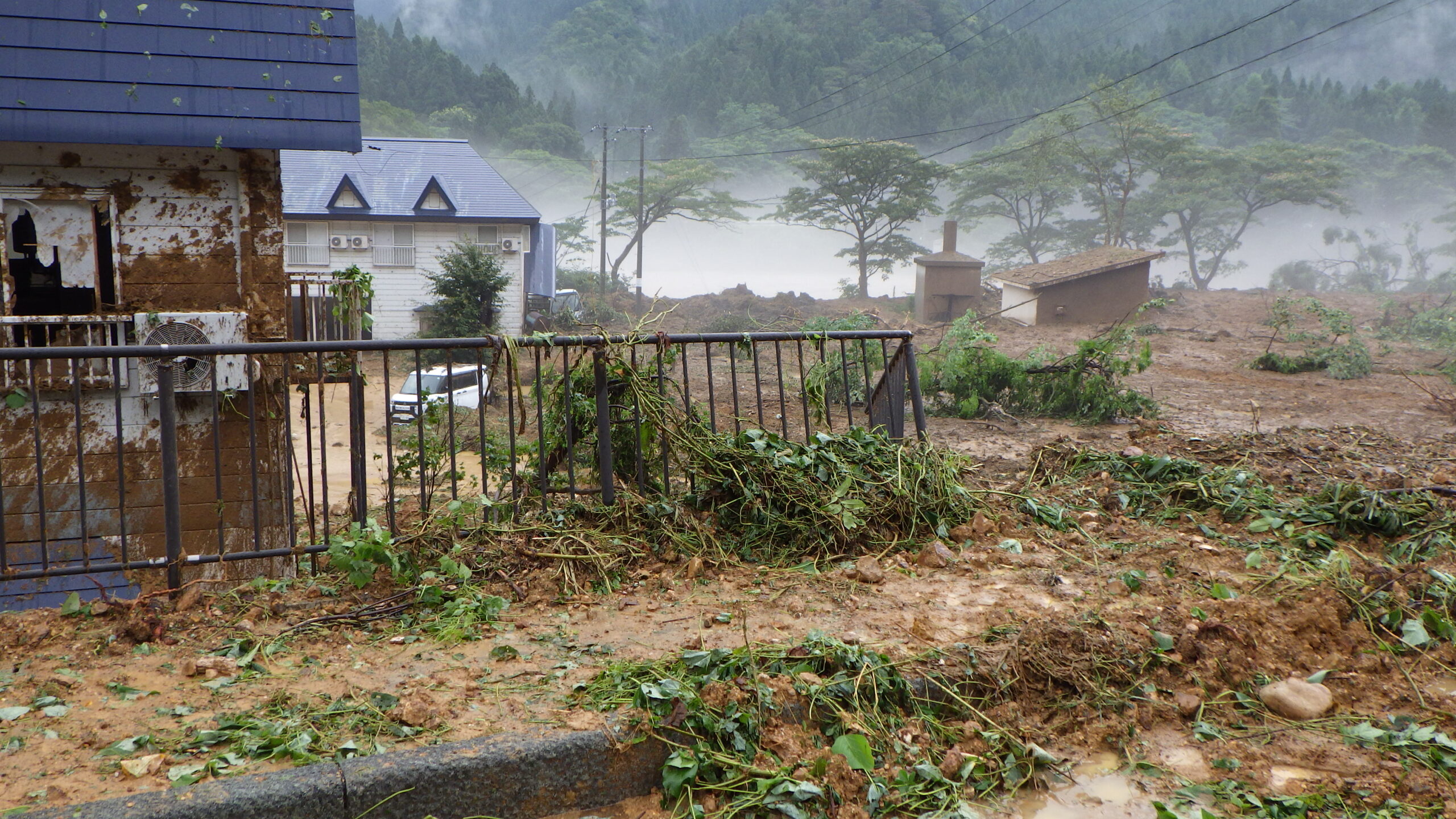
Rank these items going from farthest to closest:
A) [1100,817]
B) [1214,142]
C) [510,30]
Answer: [510,30] → [1214,142] → [1100,817]

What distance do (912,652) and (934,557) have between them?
1.26m

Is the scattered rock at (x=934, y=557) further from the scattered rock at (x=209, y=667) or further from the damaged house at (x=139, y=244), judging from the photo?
the damaged house at (x=139, y=244)

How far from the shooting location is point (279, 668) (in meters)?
3.69

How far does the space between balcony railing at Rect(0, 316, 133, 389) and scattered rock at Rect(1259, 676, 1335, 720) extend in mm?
7892

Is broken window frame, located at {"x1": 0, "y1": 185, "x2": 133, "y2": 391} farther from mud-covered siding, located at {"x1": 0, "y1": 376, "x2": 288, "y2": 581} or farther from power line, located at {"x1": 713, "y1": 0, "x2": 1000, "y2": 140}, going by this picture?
power line, located at {"x1": 713, "y1": 0, "x2": 1000, "y2": 140}

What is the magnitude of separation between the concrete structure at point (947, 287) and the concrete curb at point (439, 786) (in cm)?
3164

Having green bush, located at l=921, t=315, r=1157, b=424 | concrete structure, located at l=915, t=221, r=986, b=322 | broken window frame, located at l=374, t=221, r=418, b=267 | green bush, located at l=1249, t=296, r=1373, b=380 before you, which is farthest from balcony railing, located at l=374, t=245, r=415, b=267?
green bush, located at l=1249, t=296, r=1373, b=380

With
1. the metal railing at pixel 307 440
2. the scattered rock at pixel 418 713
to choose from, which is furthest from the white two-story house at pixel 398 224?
the scattered rock at pixel 418 713

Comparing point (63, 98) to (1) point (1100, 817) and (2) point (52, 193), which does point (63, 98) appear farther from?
(1) point (1100, 817)

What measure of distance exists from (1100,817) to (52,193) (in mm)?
8471

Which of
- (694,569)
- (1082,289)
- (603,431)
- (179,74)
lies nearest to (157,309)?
(179,74)

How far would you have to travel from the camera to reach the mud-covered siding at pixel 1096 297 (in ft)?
93.9

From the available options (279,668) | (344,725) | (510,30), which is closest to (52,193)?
(279,668)

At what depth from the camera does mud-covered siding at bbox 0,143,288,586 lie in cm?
757
